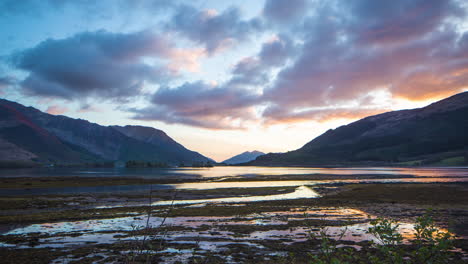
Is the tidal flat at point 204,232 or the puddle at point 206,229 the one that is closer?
the tidal flat at point 204,232

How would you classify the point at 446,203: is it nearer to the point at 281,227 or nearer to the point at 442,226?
the point at 442,226

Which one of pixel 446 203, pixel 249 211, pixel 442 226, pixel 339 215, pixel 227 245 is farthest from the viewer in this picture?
pixel 446 203

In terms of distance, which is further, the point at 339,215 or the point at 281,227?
the point at 339,215

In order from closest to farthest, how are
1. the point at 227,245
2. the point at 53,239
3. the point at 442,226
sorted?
the point at 227,245, the point at 53,239, the point at 442,226

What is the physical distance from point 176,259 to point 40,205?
35918 millimetres

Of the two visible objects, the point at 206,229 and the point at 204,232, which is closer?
the point at 204,232

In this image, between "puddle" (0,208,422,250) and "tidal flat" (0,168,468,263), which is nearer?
"tidal flat" (0,168,468,263)

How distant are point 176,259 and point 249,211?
1971 centimetres

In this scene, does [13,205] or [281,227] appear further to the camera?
[13,205]

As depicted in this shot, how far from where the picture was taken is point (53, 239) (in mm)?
23391

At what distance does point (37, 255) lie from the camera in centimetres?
1892

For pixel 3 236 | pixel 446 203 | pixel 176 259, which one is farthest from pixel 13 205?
pixel 446 203

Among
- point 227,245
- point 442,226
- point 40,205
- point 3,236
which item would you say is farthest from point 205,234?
point 40,205

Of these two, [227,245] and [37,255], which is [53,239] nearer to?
[37,255]
